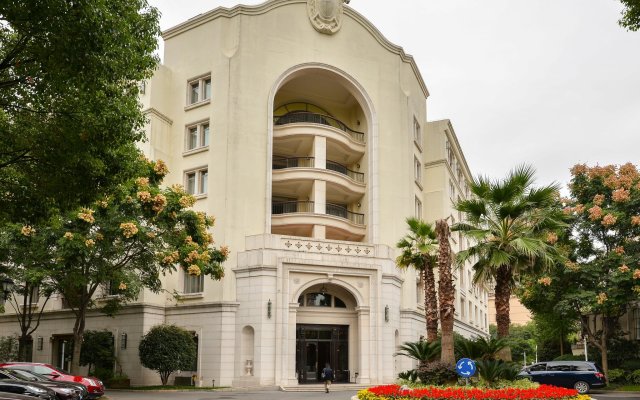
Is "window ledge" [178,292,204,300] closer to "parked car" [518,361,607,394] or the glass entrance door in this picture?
the glass entrance door

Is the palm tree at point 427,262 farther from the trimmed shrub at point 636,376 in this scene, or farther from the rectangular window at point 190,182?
the rectangular window at point 190,182

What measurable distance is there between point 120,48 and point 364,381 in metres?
26.4

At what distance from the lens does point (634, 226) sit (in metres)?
34.9

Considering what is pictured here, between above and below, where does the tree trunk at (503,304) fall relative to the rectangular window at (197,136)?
below

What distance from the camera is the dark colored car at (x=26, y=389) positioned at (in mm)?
19531

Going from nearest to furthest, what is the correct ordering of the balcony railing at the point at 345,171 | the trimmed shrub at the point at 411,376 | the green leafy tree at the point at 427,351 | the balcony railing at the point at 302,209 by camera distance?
the trimmed shrub at the point at 411,376
the green leafy tree at the point at 427,351
the balcony railing at the point at 302,209
the balcony railing at the point at 345,171

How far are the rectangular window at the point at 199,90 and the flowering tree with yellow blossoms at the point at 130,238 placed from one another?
12778mm

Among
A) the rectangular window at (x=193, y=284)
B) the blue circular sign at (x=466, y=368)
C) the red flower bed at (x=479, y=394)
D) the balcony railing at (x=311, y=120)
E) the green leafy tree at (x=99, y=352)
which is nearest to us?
the red flower bed at (x=479, y=394)

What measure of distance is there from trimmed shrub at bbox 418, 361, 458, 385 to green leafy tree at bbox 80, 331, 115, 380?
22.7m

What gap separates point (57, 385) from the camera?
22.7 metres

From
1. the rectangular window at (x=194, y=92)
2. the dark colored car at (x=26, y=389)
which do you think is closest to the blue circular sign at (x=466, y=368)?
the dark colored car at (x=26, y=389)

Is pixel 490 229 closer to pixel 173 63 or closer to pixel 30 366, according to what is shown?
pixel 30 366

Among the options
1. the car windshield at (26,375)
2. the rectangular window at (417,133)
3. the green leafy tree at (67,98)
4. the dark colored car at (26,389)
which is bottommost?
the dark colored car at (26,389)

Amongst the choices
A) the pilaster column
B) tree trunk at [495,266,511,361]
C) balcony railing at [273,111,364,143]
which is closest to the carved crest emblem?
balcony railing at [273,111,364,143]
